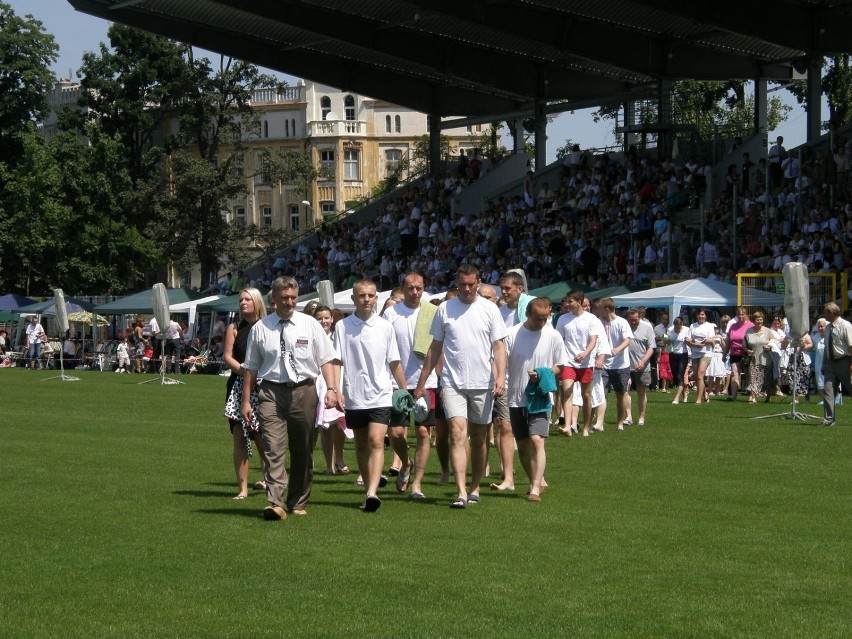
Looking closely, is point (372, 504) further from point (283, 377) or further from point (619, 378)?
point (619, 378)

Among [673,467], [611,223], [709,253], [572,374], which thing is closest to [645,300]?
[709,253]

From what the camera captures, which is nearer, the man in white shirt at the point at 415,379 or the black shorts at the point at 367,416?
the black shorts at the point at 367,416


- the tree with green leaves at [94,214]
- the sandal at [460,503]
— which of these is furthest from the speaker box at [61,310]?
the sandal at [460,503]

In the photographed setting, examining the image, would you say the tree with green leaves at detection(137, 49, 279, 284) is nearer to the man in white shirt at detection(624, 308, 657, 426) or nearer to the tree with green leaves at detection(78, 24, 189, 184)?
the tree with green leaves at detection(78, 24, 189, 184)

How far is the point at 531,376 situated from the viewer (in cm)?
1260

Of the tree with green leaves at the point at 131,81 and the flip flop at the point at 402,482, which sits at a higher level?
the tree with green leaves at the point at 131,81

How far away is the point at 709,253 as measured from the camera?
121 ft

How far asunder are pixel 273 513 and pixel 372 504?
0.91m

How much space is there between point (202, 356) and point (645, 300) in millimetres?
16919

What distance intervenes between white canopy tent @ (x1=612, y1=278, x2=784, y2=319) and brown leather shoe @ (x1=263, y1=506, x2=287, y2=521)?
21.4m

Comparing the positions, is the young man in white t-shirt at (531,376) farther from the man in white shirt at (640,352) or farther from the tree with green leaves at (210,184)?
the tree with green leaves at (210,184)

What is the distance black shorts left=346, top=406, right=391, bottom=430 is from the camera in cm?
1184

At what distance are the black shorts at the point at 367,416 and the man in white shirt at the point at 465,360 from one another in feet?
1.32

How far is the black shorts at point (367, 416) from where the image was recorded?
466 inches
